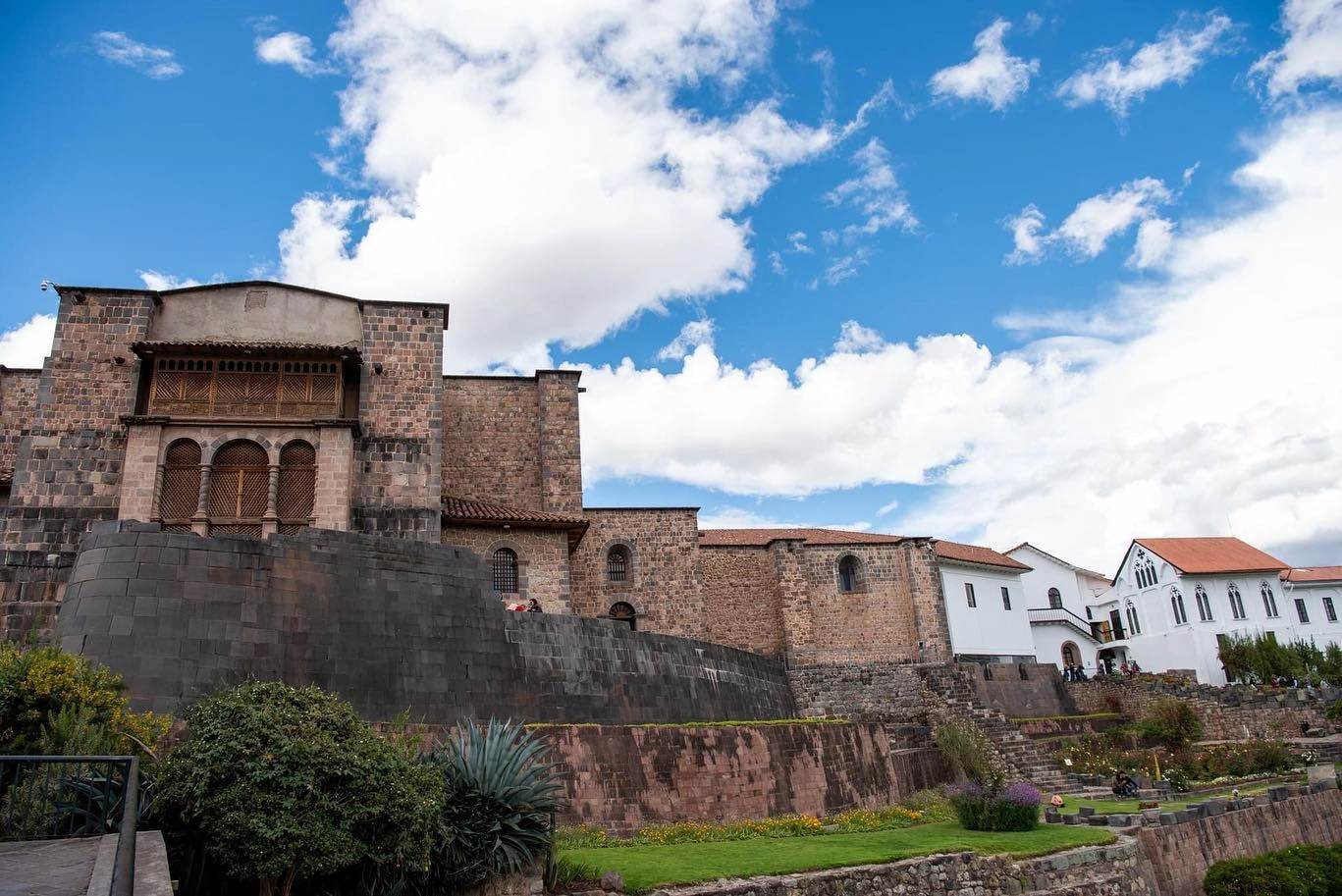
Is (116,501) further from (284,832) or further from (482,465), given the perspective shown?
(284,832)

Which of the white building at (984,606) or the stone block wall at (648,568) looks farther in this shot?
the white building at (984,606)

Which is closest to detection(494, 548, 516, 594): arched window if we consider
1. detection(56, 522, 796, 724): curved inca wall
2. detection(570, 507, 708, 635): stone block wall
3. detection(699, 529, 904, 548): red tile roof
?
detection(570, 507, 708, 635): stone block wall

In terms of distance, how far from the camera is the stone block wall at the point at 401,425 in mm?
24500

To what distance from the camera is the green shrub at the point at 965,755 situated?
25.3 m

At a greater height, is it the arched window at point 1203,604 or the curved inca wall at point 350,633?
the arched window at point 1203,604

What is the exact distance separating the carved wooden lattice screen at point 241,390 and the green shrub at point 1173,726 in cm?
2919

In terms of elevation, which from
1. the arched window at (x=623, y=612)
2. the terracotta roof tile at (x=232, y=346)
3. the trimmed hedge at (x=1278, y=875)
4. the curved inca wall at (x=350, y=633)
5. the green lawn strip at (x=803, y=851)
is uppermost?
the terracotta roof tile at (x=232, y=346)

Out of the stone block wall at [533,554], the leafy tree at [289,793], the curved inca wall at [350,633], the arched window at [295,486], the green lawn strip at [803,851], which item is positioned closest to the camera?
the leafy tree at [289,793]

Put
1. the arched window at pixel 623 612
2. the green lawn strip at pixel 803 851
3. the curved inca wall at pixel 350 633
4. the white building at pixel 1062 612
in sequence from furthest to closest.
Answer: the white building at pixel 1062 612
the arched window at pixel 623 612
the curved inca wall at pixel 350 633
the green lawn strip at pixel 803 851

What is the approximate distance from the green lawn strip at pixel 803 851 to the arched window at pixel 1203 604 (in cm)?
3669

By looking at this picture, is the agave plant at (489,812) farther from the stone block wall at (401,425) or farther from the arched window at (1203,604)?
the arched window at (1203,604)

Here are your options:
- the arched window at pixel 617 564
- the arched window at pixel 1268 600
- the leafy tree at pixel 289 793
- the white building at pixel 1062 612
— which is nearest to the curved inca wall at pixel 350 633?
the leafy tree at pixel 289 793

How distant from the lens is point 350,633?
56.5 ft

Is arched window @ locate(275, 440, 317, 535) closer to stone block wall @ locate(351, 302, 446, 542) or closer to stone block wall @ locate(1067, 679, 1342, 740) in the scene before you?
stone block wall @ locate(351, 302, 446, 542)
